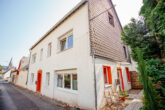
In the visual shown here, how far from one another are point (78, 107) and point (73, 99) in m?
0.58

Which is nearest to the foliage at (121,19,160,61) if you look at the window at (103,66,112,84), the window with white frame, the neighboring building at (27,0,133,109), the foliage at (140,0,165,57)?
the foliage at (140,0,165,57)

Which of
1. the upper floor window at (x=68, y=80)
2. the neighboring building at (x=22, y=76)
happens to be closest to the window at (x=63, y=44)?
the upper floor window at (x=68, y=80)

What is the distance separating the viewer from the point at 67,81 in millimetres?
5812

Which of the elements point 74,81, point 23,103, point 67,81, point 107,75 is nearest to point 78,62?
point 74,81

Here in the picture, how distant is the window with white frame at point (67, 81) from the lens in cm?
523

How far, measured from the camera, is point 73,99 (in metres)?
4.71

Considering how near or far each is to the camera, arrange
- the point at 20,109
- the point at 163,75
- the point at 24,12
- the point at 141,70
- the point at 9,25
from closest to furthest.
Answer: the point at 141,70
the point at 163,75
the point at 20,109
the point at 24,12
the point at 9,25

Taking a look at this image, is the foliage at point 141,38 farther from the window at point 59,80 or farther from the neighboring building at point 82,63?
the window at point 59,80

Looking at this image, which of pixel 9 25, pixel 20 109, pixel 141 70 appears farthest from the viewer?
pixel 9 25

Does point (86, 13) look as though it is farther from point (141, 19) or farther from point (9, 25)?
point (9, 25)

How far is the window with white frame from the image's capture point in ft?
17.2

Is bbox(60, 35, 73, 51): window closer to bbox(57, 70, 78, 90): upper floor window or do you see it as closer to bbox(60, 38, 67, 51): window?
bbox(60, 38, 67, 51): window

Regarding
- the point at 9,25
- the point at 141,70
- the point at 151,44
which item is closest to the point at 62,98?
the point at 141,70

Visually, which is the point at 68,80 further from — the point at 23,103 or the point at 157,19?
the point at 157,19
